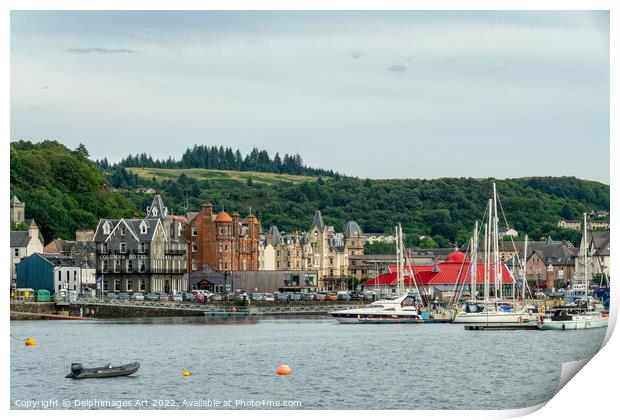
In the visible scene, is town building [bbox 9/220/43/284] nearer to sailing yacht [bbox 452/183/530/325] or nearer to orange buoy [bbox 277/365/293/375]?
sailing yacht [bbox 452/183/530/325]

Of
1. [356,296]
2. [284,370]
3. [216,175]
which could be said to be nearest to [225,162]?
[216,175]

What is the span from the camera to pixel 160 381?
32062mm

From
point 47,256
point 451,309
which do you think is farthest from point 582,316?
point 47,256

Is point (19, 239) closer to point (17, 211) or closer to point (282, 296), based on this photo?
point (17, 211)

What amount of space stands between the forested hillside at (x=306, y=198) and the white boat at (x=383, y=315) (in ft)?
54.7

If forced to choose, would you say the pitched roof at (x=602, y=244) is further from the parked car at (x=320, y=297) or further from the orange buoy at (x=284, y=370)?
the orange buoy at (x=284, y=370)

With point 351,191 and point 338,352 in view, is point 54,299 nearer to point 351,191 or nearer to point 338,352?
point 338,352

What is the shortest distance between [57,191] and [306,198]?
36569mm

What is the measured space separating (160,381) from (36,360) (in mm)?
7054

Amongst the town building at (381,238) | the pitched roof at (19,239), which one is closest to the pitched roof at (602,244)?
the pitched roof at (19,239)

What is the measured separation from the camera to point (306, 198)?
119 meters

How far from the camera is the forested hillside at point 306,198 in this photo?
279 feet

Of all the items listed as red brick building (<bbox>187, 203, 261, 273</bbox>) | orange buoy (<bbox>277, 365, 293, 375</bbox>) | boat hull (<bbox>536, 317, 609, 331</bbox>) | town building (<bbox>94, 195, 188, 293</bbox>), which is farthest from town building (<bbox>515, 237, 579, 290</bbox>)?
orange buoy (<bbox>277, 365, 293, 375</bbox>)

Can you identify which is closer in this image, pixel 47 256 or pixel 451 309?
pixel 451 309
